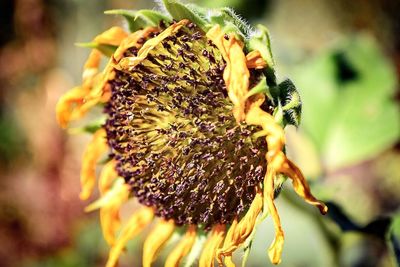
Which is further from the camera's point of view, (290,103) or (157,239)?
(157,239)

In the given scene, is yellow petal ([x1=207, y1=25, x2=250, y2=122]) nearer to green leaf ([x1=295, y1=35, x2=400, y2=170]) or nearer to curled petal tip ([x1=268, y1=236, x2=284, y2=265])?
curled petal tip ([x1=268, y1=236, x2=284, y2=265])

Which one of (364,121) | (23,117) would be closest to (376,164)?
(364,121)

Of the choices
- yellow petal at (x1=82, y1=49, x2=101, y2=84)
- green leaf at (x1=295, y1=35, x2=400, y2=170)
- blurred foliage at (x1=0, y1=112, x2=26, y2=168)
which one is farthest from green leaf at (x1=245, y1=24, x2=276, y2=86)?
blurred foliage at (x1=0, y1=112, x2=26, y2=168)

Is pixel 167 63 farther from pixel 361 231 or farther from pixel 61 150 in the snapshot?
pixel 61 150

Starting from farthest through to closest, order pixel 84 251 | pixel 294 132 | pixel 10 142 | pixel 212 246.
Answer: pixel 10 142 → pixel 84 251 → pixel 294 132 → pixel 212 246

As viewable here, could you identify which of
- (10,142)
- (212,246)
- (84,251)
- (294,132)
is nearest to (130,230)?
(212,246)

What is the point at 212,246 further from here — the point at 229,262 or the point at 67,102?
the point at 67,102

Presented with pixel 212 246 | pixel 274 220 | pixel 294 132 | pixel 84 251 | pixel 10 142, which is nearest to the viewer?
pixel 274 220
